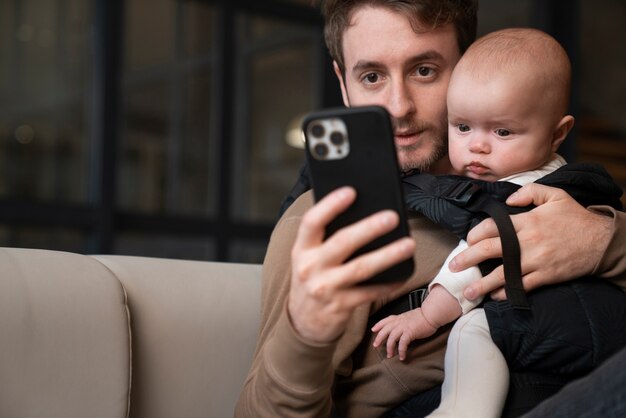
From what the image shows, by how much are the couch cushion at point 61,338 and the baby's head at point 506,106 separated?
2.04 feet

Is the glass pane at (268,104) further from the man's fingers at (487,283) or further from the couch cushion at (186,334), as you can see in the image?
the man's fingers at (487,283)

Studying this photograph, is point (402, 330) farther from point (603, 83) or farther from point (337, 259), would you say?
point (603, 83)

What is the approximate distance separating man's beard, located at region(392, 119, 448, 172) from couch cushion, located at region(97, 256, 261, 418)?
396 mm

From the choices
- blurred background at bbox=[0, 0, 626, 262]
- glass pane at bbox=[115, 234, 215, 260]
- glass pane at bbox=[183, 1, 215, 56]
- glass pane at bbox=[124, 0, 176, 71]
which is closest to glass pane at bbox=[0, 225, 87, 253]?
blurred background at bbox=[0, 0, 626, 262]

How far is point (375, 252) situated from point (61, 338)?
0.62m

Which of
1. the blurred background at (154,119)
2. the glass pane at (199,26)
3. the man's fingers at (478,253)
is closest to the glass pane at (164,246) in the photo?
the blurred background at (154,119)

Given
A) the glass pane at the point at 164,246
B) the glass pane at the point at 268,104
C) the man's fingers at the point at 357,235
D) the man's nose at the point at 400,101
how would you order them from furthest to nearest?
the glass pane at the point at 268,104, the glass pane at the point at 164,246, the man's nose at the point at 400,101, the man's fingers at the point at 357,235

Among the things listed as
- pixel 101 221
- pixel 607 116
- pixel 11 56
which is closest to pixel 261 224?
pixel 101 221

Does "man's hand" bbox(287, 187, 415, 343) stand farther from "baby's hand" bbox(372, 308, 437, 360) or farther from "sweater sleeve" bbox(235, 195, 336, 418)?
"baby's hand" bbox(372, 308, 437, 360)

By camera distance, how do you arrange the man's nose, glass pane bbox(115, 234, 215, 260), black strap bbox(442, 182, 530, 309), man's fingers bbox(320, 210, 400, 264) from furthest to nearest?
1. glass pane bbox(115, 234, 215, 260)
2. the man's nose
3. black strap bbox(442, 182, 530, 309)
4. man's fingers bbox(320, 210, 400, 264)

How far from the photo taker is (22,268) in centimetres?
129

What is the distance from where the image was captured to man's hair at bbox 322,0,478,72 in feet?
5.08

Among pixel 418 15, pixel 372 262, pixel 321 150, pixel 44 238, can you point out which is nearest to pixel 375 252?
pixel 372 262

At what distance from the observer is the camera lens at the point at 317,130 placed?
924 mm
